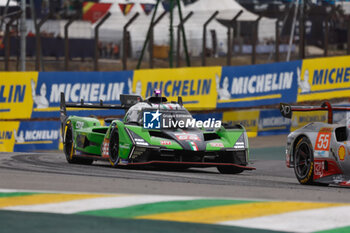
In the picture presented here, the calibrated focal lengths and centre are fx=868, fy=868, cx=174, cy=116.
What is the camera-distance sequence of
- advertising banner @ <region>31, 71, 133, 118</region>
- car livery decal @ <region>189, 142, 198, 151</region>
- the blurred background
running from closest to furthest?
car livery decal @ <region>189, 142, 198, 151</region>
advertising banner @ <region>31, 71, 133, 118</region>
the blurred background

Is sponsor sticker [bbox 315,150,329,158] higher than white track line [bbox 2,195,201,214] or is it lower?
lower

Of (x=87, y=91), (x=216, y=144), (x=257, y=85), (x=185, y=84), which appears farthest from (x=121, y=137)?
(x=257, y=85)

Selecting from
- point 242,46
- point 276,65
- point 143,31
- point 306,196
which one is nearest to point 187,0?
point 242,46

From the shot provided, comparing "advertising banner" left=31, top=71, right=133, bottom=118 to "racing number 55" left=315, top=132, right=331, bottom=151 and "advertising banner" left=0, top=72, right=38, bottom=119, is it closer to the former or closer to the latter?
"advertising banner" left=0, top=72, right=38, bottom=119

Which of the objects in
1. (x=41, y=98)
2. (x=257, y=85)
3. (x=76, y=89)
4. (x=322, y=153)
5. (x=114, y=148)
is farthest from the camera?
(x=257, y=85)

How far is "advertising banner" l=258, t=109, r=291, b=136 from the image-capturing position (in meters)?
22.6

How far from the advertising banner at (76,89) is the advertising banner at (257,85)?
2.80m

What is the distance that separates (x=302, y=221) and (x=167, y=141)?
663 centimetres

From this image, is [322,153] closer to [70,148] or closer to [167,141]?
[167,141]

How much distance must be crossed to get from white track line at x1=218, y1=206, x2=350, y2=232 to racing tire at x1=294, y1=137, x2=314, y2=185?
3597 mm

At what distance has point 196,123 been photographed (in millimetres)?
14109

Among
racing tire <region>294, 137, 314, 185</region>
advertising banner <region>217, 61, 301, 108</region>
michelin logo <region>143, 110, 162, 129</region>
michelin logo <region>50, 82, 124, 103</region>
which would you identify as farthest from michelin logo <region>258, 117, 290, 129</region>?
racing tire <region>294, 137, 314, 185</region>

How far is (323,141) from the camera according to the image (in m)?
10.5

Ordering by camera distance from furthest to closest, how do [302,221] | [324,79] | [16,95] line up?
1. [324,79]
2. [16,95]
3. [302,221]
